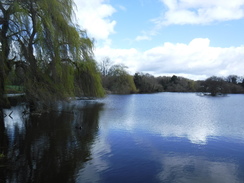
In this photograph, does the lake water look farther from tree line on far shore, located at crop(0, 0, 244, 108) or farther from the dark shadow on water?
tree line on far shore, located at crop(0, 0, 244, 108)

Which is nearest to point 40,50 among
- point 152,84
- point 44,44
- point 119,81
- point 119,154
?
point 44,44

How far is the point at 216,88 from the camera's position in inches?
2276

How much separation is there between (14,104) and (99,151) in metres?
14.4

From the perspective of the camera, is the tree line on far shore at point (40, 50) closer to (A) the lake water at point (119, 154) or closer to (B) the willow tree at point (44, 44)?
(B) the willow tree at point (44, 44)

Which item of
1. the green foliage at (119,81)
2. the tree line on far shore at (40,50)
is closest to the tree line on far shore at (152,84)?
the green foliage at (119,81)

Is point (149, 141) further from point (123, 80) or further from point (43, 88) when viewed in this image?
point (123, 80)

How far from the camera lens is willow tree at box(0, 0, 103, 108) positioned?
37.2 ft

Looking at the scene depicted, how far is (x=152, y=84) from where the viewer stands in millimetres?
67625

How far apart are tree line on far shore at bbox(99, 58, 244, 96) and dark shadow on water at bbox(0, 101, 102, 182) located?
3845cm

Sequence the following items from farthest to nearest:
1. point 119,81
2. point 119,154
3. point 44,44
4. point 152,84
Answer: point 152,84, point 119,81, point 44,44, point 119,154

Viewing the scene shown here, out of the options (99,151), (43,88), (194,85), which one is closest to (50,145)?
(99,151)

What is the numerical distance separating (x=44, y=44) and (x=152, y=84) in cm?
5711

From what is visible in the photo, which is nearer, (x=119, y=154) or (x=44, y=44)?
(x=119, y=154)

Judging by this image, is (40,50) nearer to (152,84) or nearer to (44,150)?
(44,150)
